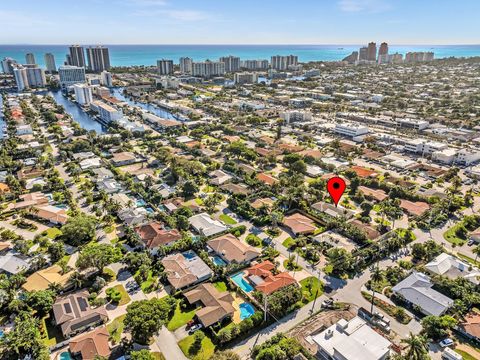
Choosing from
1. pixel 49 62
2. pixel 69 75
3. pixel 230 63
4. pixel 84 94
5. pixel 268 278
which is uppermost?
pixel 230 63

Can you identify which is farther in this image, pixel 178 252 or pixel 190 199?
pixel 190 199

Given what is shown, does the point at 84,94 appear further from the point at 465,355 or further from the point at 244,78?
the point at 465,355

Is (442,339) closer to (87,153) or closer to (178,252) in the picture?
(178,252)

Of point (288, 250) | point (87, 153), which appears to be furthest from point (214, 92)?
point (288, 250)

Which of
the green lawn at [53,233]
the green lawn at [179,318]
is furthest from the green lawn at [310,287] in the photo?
the green lawn at [53,233]

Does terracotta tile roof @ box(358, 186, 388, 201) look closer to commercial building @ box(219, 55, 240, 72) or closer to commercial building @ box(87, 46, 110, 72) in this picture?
commercial building @ box(219, 55, 240, 72)

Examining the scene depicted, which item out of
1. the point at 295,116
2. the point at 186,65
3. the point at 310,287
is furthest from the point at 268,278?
the point at 186,65
